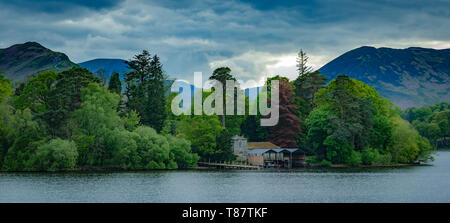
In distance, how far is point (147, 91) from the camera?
280ft

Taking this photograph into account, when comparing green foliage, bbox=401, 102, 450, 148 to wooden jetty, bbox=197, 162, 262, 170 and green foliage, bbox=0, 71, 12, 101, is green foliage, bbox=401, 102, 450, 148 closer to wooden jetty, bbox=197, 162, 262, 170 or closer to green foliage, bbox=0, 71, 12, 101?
wooden jetty, bbox=197, 162, 262, 170

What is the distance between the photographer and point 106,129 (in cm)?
7006

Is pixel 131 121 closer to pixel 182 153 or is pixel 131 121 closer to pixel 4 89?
Answer: pixel 182 153

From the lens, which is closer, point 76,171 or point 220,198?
point 220,198

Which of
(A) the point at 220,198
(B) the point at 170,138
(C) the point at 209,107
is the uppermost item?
(C) the point at 209,107

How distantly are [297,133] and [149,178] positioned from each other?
37770 mm

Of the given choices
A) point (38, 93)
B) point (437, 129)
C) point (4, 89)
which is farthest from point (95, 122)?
point (437, 129)

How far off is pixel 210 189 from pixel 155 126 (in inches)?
1421

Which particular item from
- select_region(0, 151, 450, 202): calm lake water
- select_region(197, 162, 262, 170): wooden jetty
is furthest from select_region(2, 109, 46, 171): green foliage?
select_region(197, 162, 262, 170): wooden jetty

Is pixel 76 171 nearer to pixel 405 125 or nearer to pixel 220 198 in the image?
pixel 220 198

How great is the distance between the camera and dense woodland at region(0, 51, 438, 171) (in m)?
67.3

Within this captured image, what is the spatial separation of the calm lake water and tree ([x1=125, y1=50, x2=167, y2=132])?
22.9m
